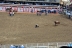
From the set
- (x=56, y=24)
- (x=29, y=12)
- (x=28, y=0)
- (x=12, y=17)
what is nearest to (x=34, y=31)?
(x=56, y=24)

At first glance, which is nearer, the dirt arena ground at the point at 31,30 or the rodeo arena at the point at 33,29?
the rodeo arena at the point at 33,29

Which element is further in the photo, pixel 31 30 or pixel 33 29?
pixel 33 29

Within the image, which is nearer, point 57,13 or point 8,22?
point 8,22

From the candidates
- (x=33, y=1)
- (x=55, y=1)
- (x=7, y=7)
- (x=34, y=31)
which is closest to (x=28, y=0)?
(x=33, y=1)

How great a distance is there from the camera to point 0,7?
2202 inches

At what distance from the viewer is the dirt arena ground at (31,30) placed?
1237 inches

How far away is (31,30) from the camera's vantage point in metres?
37.7

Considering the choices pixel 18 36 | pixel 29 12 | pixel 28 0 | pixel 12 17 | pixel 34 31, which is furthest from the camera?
pixel 28 0

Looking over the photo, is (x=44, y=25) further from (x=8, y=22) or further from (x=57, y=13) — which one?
(x=57, y=13)

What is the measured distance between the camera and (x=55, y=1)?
7475 centimetres

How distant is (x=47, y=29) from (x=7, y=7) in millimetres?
20073

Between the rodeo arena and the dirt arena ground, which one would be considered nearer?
the rodeo arena

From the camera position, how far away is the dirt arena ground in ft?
103

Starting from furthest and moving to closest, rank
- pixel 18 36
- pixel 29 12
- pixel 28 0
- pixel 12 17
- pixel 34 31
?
pixel 28 0 < pixel 29 12 < pixel 12 17 < pixel 34 31 < pixel 18 36
